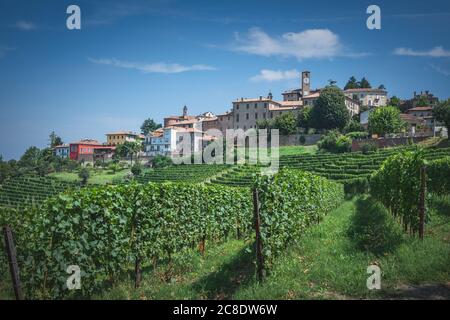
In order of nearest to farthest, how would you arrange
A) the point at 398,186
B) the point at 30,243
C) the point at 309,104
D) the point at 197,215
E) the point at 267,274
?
the point at 30,243
the point at 267,274
the point at 197,215
the point at 398,186
the point at 309,104

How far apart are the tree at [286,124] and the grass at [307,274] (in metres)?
78.0

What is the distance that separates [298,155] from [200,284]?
62.9 metres

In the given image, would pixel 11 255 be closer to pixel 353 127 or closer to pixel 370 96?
pixel 353 127

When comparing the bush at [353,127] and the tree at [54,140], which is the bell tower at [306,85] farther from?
the tree at [54,140]

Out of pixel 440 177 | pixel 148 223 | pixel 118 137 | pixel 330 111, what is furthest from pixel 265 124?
pixel 148 223

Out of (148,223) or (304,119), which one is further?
(304,119)

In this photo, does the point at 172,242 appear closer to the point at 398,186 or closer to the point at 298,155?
the point at 398,186

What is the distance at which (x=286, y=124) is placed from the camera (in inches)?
3455

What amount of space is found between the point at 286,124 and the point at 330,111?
34.3 feet

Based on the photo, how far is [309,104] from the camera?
3967 inches

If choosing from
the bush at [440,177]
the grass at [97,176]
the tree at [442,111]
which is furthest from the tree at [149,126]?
the bush at [440,177]

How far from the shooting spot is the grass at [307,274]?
22.9 ft

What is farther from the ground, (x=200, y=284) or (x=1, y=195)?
(x=200, y=284)
